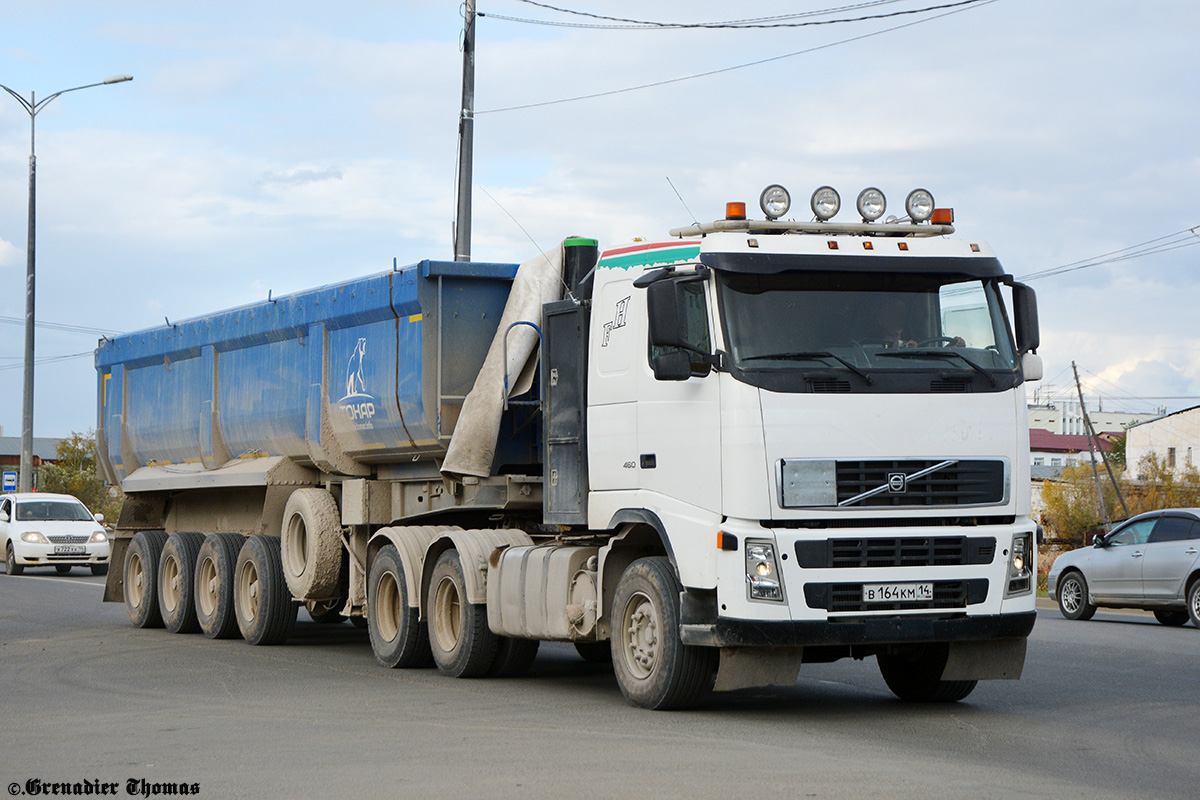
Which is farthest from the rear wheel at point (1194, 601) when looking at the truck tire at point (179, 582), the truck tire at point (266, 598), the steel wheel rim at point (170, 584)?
the steel wheel rim at point (170, 584)

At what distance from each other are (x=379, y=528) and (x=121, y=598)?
6464 millimetres

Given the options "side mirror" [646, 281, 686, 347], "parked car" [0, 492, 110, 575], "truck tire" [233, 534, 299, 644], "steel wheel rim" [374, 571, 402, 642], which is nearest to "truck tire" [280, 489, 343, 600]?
"truck tire" [233, 534, 299, 644]

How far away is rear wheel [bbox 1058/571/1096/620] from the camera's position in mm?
20605

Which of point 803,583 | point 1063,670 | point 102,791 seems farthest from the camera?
point 1063,670

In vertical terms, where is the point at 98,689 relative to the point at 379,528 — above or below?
below

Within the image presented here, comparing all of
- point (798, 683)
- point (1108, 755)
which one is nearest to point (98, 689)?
point (798, 683)

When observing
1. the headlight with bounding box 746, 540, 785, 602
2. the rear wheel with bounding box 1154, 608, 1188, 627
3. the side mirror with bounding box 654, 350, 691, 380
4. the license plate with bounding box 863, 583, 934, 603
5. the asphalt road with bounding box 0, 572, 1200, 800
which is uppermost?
the side mirror with bounding box 654, 350, 691, 380

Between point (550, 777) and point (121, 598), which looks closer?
point (550, 777)

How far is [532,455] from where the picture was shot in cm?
1258

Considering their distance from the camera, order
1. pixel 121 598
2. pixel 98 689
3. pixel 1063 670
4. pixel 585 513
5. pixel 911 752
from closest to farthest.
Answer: pixel 911 752 → pixel 585 513 → pixel 98 689 → pixel 1063 670 → pixel 121 598

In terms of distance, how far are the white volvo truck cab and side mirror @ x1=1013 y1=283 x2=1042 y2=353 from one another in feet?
0.06

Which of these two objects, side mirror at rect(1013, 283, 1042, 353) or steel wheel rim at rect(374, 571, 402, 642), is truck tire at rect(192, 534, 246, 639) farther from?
side mirror at rect(1013, 283, 1042, 353)

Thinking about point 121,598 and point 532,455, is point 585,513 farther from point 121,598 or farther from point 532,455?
point 121,598

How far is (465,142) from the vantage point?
1873cm
